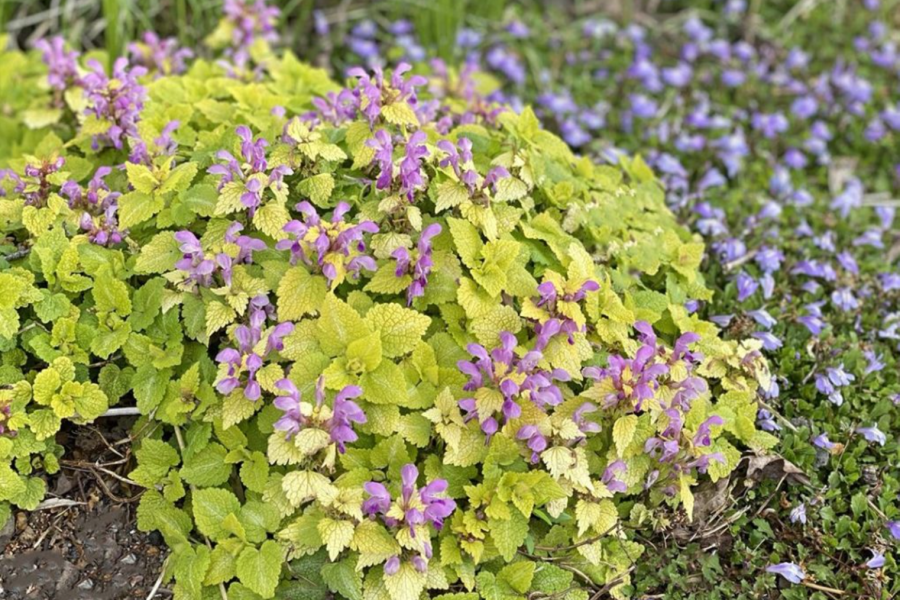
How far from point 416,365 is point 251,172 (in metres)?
0.74

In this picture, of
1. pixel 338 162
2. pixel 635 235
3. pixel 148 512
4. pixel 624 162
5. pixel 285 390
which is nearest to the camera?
pixel 285 390

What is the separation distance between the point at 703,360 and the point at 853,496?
2.11ft

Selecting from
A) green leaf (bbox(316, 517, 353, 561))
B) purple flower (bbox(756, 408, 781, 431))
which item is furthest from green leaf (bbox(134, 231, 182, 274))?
purple flower (bbox(756, 408, 781, 431))

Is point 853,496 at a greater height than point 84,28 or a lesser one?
lesser

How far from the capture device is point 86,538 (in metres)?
2.69

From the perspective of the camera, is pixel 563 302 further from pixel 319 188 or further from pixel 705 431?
pixel 319 188

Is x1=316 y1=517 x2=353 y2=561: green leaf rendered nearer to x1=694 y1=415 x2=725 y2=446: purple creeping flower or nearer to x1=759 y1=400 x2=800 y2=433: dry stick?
x1=694 y1=415 x2=725 y2=446: purple creeping flower

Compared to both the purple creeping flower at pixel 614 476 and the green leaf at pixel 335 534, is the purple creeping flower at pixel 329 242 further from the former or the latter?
the purple creeping flower at pixel 614 476

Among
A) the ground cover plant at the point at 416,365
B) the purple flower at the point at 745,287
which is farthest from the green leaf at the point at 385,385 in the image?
the purple flower at the point at 745,287

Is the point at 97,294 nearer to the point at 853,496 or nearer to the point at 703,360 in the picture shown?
the point at 703,360

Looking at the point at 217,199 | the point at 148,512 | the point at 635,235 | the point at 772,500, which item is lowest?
the point at 772,500

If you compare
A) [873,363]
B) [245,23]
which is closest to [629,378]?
[873,363]

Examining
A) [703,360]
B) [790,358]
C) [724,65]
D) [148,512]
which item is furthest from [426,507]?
[724,65]

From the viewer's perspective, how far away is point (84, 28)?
5.09 m
